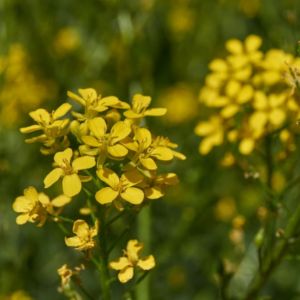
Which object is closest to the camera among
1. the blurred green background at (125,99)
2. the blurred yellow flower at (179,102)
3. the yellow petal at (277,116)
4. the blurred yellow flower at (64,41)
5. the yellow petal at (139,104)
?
the yellow petal at (139,104)

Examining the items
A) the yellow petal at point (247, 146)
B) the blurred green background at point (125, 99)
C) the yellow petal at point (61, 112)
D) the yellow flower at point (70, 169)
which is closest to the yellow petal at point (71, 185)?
the yellow flower at point (70, 169)

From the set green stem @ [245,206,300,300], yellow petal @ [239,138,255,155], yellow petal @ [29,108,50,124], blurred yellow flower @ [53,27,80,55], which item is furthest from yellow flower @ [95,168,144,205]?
blurred yellow flower @ [53,27,80,55]

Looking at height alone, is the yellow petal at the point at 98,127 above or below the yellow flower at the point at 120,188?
above

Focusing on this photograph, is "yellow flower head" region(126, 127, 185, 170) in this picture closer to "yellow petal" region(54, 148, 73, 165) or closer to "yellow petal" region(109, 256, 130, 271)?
"yellow petal" region(54, 148, 73, 165)

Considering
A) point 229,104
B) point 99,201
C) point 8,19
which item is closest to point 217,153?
point 229,104

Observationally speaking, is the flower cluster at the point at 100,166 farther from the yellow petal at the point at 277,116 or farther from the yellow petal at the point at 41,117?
the yellow petal at the point at 277,116

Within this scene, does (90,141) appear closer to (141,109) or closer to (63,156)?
(63,156)

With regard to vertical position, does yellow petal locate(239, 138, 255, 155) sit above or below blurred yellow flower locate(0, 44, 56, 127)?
above
